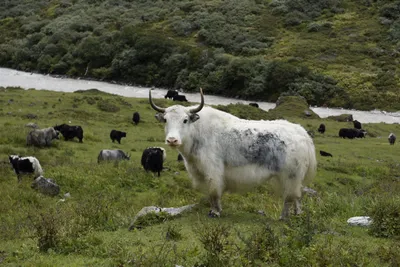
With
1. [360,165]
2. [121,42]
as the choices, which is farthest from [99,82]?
[360,165]

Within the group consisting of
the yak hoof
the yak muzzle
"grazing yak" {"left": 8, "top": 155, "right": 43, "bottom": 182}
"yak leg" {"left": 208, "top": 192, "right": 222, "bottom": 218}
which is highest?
the yak muzzle

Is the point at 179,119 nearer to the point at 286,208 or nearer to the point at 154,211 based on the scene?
the point at 154,211

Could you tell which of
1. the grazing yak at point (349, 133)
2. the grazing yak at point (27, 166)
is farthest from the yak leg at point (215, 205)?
the grazing yak at point (349, 133)

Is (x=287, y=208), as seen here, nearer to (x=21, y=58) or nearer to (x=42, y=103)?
(x=42, y=103)

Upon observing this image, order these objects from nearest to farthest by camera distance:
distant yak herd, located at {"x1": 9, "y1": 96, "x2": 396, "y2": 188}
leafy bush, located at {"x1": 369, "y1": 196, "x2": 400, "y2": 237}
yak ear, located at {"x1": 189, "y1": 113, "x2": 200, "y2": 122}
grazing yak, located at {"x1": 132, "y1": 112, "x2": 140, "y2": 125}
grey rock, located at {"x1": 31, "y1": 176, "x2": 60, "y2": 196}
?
leafy bush, located at {"x1": 369, "y1": 196, "x2": 400, "y2": 237}, yak ear, located at {"x1": 189, "y1": 113, "x2": 200, "y2": 122}, grey rock, located at {"x1": 31, "y1": 176, "x2": 60, "y2": 196}, distant yak herd, located at {"x1": 9, "y1": 96, "x2": 396, "y2": 188}, grazing yak, located at {"x1": 132, "y1": 112, "x2": 140, "y2": 125}

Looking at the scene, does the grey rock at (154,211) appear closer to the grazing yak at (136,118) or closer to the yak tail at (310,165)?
the yak tail at (310,165)

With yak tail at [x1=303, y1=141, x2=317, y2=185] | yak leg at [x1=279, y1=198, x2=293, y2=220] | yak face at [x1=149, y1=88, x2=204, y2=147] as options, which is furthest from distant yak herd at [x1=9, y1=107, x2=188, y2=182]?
yak tail at [x1=303, y1=141, x2=317, y2=185]

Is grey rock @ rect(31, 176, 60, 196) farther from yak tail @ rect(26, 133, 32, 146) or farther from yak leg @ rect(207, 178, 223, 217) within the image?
yak tail @ rect(26, 133, 32, 146)

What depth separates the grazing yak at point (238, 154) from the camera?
8430mm

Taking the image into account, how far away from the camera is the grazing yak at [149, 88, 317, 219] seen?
8.43 metres

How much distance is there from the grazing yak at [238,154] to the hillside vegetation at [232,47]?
48.3m

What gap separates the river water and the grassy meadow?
2622cm

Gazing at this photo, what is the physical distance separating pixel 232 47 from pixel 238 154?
65549mm

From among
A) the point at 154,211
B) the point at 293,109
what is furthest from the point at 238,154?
the point at 293,109
